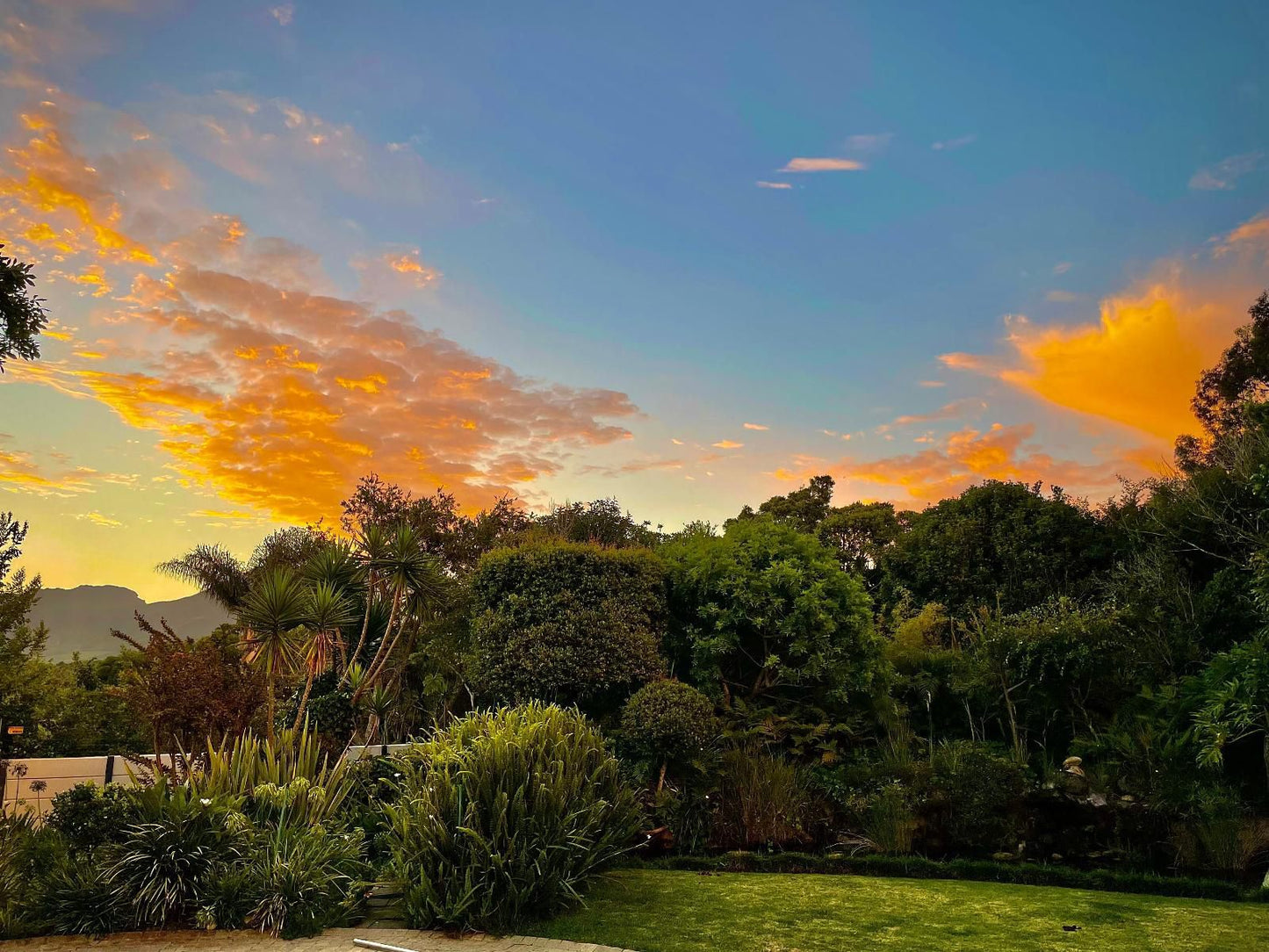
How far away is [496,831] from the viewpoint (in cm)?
610

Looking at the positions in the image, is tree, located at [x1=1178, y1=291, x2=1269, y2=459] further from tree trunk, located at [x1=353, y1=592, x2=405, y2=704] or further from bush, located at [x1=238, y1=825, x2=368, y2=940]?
bush, located at [x1=238, y1=825, x2=368, y2=940]

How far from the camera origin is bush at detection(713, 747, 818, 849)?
9.62 m

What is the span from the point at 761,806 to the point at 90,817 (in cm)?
689

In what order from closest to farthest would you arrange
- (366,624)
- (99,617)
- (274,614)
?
(274,614) < (366,624) < (99,617)

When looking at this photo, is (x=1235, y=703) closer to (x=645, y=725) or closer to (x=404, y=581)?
(x=645, y=725)

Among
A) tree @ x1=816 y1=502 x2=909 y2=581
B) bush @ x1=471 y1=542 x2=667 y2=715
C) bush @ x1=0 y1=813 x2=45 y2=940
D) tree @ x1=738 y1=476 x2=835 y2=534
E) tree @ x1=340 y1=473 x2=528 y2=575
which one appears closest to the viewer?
bush @ x1=0 y1=813 x2=45 y2=940

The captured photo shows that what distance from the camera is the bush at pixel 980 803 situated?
919 centimetres

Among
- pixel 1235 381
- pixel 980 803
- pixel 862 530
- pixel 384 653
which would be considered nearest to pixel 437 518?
pixel 384 653

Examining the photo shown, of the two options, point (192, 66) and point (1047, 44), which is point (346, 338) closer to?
point (192, 66)

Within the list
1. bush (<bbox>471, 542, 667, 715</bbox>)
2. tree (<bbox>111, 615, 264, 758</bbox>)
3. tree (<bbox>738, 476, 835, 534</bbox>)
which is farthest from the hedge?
tree (<bbox>738, 476, 835, 534</bbox>)

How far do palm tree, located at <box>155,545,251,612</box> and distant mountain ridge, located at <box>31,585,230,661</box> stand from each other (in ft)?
2.35

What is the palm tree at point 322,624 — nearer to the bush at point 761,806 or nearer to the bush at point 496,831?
the bush at point 496,831

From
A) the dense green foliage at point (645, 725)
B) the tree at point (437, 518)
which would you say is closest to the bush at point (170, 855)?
the dense green foliage at point (645, 725)

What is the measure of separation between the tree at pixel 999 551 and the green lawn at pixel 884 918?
1266 cm
